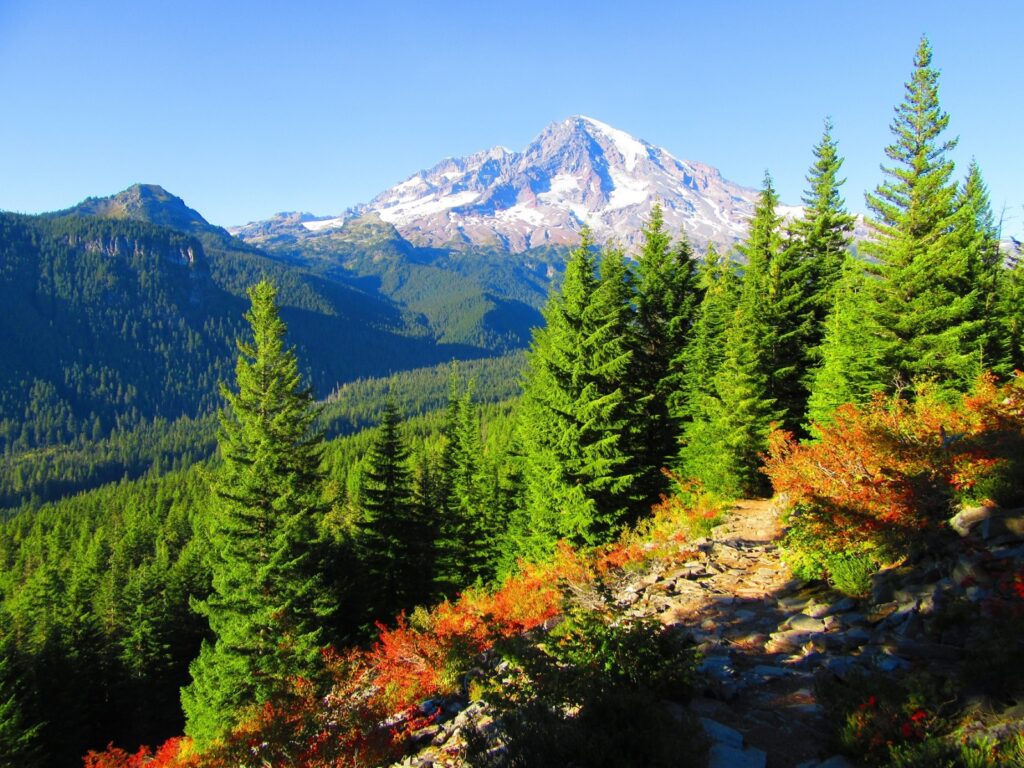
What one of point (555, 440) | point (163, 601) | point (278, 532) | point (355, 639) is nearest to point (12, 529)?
point (163, 601)

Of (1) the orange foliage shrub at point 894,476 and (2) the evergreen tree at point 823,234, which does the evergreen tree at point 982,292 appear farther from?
(1) the orange foliage shrub at point 894,476

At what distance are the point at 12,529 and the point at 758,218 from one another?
440 feet

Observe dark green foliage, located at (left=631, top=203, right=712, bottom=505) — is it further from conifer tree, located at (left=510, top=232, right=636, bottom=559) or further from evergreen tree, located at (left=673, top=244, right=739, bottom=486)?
conifer tree, located at (left=510, top=232, right=636, bottom=559)

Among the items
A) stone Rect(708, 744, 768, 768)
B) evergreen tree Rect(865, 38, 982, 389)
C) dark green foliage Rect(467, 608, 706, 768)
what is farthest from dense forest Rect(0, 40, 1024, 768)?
stone Rect(708, 744, 768, 768)

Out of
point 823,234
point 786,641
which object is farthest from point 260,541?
point 823,234

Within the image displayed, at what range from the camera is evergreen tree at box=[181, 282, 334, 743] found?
1773 centimetres

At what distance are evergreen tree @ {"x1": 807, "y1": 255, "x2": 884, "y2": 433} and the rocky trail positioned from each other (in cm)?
1096

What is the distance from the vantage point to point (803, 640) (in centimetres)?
777

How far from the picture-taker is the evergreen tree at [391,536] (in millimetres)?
27656

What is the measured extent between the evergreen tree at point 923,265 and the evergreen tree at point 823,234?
3.43 metres

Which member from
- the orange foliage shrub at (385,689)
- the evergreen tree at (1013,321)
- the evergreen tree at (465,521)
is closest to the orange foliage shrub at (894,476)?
the orange foliage shrub at (385,689)

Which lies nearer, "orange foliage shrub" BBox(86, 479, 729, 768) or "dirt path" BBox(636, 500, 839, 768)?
"dirt path" BBox(636, 500, 839, 768)

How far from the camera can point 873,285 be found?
66.2 feet

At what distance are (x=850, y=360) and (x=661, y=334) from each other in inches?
305
